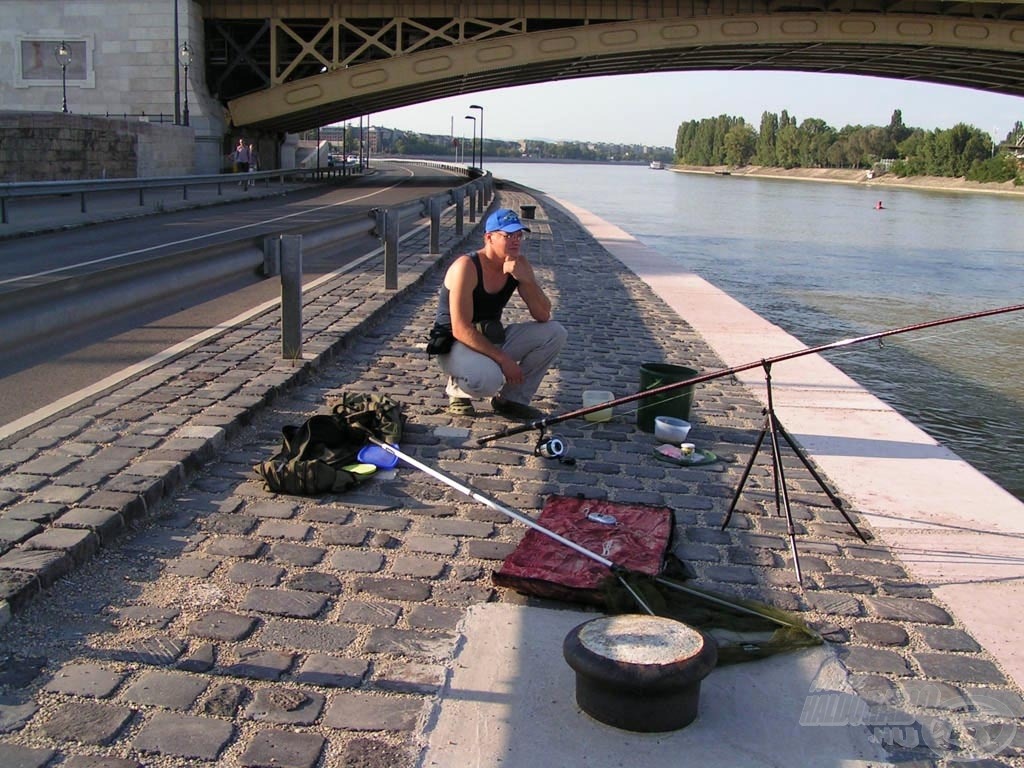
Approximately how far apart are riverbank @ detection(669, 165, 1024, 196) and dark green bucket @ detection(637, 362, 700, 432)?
90.6 m

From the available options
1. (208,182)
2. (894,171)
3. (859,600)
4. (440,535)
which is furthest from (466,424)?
(894,171)

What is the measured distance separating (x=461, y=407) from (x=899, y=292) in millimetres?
14872

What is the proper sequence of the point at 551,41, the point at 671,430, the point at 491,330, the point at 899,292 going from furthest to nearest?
the point at 551,41 < the point at 899,292 < the point at 491,330 < the point at 671,430

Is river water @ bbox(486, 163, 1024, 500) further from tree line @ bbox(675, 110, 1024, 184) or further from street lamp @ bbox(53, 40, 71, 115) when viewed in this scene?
tree line @ bbox(675, 110, 1024, 184)

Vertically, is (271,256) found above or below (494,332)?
above

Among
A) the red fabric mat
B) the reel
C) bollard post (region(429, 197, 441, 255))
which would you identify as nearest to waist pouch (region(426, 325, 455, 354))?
the reel

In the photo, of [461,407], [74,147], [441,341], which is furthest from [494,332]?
[74,147]

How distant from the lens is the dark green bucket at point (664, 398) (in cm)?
614

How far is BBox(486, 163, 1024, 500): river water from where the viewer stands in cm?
925

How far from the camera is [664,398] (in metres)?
6.16

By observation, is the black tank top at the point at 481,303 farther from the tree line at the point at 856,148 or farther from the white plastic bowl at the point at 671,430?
the tree line at the point at 856,148

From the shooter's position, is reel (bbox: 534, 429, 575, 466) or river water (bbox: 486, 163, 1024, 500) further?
river water (bbox: 486, 163, 1024, 500)

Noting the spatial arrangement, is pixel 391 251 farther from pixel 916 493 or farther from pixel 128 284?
pixel 128 284

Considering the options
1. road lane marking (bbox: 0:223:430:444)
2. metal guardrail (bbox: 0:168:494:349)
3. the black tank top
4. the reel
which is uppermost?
metal guardrail (bbox: 0:168:494:349)
